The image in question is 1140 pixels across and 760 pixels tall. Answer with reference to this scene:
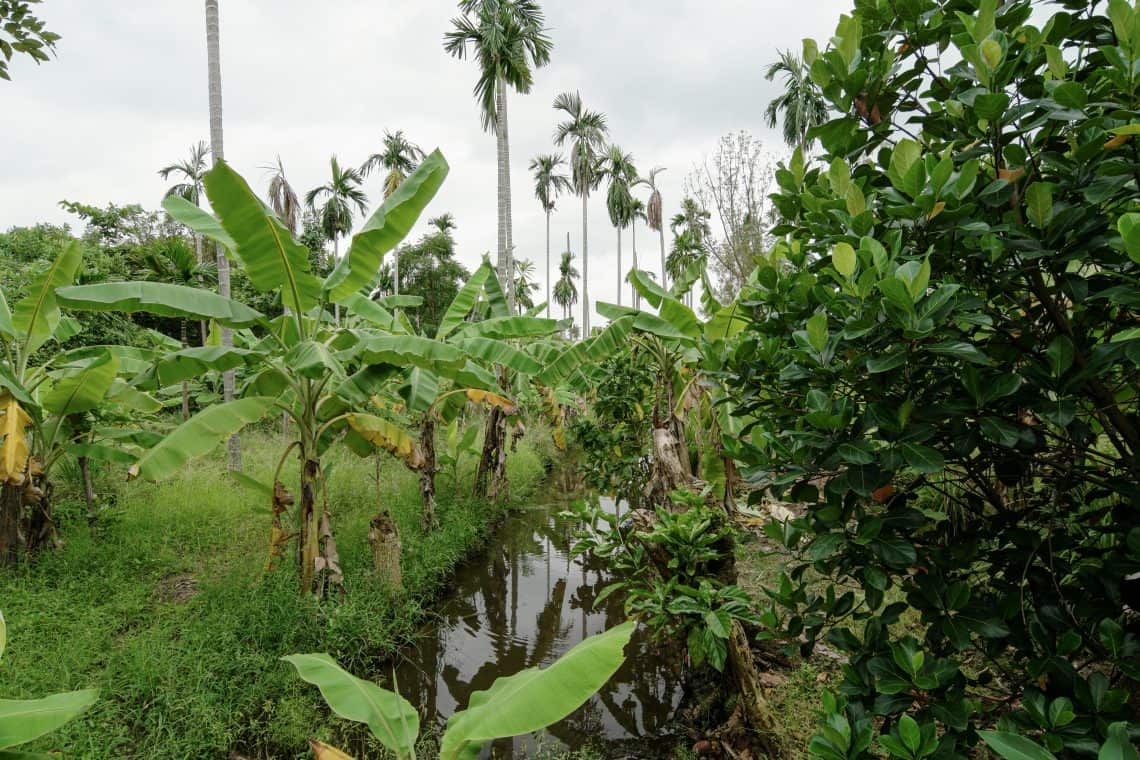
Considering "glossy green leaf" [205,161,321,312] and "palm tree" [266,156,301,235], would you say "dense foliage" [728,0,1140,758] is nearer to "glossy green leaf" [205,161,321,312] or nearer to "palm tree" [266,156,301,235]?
"glossy green leaf" [205,161,321,312]

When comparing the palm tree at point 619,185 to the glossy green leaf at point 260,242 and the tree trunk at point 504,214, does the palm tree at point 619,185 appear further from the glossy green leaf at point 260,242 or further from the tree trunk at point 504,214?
the glossy green leaf at point 260,242

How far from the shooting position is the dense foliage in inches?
52.7

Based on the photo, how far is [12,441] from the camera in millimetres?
3961

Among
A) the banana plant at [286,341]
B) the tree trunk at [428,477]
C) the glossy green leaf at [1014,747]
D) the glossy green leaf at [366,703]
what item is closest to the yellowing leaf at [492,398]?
the tree trunk at [428,477]

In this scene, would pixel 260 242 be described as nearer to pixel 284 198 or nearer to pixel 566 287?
pixel 284 198

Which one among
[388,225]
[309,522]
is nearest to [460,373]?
[388,225]

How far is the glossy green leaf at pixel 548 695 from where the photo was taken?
1.79 meters

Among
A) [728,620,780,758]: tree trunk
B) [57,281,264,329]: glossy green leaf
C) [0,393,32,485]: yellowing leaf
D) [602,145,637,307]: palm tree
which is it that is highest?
[602,145,637,307]: palm tree

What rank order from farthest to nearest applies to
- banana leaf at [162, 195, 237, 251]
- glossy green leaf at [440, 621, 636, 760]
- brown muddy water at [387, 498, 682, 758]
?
banana leaf at [162, 195, 237, 251] → brown muddy water at [387, 498, 682, 758] → glossy green leaf at [440, 621, 636, 760]

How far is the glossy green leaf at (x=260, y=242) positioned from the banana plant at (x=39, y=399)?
1632 millimetres

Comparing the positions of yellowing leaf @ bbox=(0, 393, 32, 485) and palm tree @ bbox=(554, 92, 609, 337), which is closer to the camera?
yellowing leaf @ bbox=(0, 393, 32, 485)

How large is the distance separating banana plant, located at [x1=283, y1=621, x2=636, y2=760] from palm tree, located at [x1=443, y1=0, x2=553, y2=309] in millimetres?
9878

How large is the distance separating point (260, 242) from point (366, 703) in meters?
3.07

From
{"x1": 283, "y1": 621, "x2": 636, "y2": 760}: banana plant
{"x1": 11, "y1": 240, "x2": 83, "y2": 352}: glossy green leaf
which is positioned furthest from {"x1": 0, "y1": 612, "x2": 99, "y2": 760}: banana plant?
{"x1": 11, "y1": 240, "x2": 83, "y2": 352}: glossy green leaf
